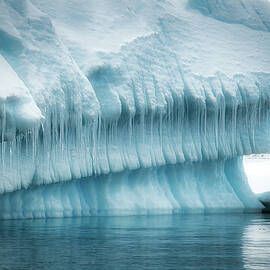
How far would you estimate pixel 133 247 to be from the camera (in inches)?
416

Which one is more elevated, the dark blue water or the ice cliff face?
the ice cliff face

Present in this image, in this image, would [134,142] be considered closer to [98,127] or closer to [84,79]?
[98,127]

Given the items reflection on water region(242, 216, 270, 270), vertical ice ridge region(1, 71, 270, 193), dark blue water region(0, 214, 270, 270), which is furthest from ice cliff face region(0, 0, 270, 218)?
reflection on water region(242, 216, 270, 270)

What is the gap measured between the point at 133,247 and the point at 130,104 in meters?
10.3

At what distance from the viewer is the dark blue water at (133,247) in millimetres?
8594

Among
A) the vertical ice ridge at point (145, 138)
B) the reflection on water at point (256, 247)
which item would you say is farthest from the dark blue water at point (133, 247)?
the vertical ice ridge at point (145, 138)

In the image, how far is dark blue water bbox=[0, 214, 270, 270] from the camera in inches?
338

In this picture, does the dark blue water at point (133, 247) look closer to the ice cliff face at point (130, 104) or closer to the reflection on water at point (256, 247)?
the reflection on water at point (256, 247)

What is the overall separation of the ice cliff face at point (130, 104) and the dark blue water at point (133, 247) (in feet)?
10.9

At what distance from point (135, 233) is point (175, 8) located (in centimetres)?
1260

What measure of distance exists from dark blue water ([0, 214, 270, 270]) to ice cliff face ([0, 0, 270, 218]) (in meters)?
3.33

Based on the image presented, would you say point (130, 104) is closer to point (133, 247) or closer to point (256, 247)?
point (133, 247)

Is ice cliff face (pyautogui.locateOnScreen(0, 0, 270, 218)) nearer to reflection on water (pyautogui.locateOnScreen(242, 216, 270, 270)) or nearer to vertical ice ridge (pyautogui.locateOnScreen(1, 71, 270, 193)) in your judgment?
vertical ice ridge (pyautogui.locateOnScreen(1, 71, 270, 193))

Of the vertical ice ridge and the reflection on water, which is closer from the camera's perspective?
the reflection on water
